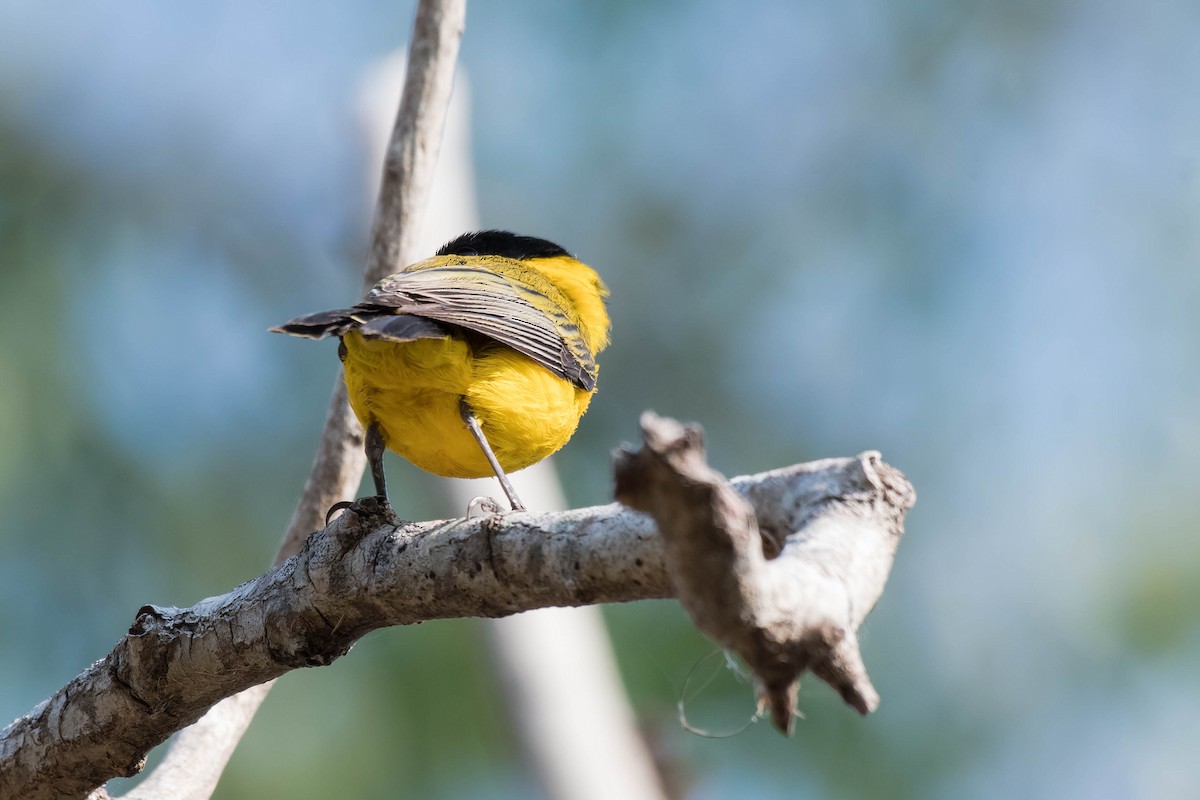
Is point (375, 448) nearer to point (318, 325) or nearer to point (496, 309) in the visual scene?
point (496, 309)

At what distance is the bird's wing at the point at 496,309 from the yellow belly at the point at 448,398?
0.09 m

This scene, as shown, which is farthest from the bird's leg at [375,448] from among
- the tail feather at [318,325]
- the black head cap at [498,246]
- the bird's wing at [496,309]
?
the black head cap at [498,246]

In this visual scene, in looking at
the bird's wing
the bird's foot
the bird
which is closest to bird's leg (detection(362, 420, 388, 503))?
the bird

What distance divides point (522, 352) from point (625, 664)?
6.14 m

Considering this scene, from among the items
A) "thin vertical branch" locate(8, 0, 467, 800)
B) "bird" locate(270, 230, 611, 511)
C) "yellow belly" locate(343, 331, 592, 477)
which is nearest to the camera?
"bird" locate(270, 230, 611, 511)

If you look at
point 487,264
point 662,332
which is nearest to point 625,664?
point 662,332

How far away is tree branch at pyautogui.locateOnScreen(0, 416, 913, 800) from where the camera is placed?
186cm

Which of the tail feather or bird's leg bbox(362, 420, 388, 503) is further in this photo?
bird's leg bbox(362, 420, 388, 503)

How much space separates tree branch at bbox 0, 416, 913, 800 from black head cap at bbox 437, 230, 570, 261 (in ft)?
8.00

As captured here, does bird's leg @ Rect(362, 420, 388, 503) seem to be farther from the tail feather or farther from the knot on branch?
the knot on branch

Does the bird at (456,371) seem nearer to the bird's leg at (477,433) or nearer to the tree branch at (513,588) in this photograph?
the bird's leg at (477,433)

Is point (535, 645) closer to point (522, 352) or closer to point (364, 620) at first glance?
point (522, 352)

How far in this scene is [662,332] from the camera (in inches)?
459

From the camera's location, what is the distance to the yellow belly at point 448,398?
12.4ft
